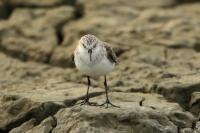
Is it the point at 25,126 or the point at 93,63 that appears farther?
the point at 25,126

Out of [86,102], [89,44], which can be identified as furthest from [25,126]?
[89,44]

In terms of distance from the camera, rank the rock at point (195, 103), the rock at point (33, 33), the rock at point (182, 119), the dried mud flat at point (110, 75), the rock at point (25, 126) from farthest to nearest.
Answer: the rock at point (33, 33) → the rock at point (195, 103) → the rock at point (25, 126) → the rock at point (182, 119) → the dried mud flat at point (110, 75)

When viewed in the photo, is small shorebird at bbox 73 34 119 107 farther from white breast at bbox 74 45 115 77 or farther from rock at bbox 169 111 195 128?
rock at bbox 169 111 195 128

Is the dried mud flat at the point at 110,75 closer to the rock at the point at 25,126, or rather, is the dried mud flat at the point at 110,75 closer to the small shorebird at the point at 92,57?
the rock at the point at 25,126

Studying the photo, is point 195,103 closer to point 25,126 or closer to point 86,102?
point 86,102

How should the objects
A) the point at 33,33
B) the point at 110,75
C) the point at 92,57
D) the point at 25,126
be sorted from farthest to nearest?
the point at 33,33
the point at 110,75
the point at 25,126
the point at 92,57

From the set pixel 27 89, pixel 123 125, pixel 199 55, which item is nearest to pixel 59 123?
pixel 123 125

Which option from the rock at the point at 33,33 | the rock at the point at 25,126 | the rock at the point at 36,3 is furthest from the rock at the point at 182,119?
the rock at the point at 36,3

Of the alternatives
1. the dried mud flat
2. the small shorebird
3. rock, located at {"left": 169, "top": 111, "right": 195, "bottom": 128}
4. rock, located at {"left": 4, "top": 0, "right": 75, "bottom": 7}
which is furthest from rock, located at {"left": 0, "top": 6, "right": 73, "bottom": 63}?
rock, located at {"left": 169, "top": 111, "right": 195, "bottom": 128}

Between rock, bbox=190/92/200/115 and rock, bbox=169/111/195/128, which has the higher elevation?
rock, bbox=190/92/200/115
